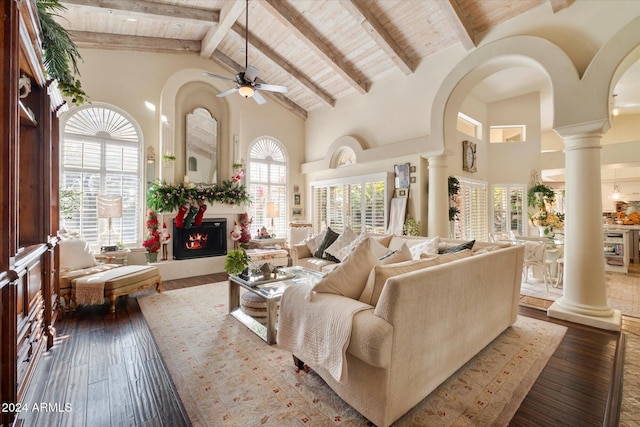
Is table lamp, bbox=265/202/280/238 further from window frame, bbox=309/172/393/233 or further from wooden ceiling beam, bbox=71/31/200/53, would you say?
wooden ceiling beam, bbox=71/31/200/53

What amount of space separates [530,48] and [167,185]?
6379 mm

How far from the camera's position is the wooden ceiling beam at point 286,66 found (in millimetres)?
5955

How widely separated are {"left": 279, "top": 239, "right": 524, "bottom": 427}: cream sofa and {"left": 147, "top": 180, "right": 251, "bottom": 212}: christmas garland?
437 cm

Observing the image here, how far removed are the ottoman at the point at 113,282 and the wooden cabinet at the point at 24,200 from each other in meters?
0.53

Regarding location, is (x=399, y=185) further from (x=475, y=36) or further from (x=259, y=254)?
(x=259, y=254)

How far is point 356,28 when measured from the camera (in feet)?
17.0

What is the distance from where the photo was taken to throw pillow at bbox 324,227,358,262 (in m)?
4.61

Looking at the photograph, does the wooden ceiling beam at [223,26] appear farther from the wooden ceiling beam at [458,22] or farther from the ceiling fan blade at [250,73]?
the wooden ceiling beam at [458,22]

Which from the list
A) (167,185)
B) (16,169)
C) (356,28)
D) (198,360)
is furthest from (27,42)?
(356,28)

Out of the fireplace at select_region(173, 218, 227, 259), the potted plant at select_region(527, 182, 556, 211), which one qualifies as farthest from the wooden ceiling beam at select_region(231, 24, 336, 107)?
the potted plant at select_region(527, 182, 556, 211)

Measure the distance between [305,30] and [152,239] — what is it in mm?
4908

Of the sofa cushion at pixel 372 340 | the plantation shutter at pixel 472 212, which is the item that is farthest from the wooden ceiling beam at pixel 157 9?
the plantation shutter at pixel 472 212

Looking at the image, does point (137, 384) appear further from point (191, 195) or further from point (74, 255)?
point (191, 195)

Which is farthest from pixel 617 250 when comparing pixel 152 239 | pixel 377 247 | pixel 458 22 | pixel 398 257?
pixel 152 239
